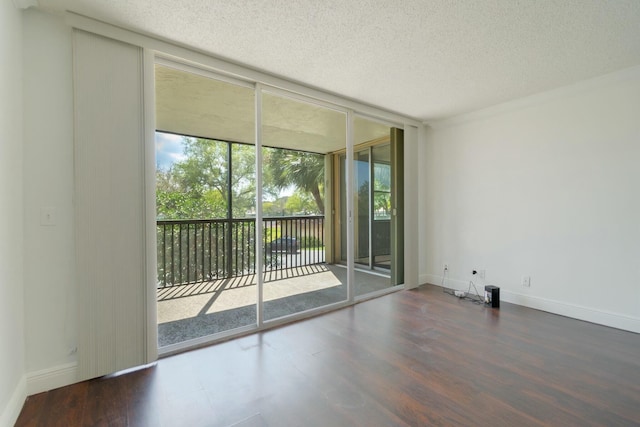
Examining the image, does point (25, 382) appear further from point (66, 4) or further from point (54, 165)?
point (66, 4)

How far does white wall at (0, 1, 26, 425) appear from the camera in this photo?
57.2 inches

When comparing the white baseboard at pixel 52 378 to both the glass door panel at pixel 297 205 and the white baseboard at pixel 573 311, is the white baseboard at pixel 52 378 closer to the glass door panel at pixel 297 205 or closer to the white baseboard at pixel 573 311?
the glass door panel at pixel 297 205

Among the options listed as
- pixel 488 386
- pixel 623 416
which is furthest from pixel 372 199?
pixel 623 416

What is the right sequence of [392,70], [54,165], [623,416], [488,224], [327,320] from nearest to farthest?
[623,416] < [54,165] < [392,70] < [327,320] < [488,224]

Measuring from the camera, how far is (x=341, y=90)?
10.00ft

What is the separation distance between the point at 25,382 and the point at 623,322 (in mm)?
4759

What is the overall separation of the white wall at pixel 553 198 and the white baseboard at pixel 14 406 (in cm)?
432

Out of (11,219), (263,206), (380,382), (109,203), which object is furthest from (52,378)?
(380,382)

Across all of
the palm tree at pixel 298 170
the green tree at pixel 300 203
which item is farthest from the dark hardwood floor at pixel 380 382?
the palm tree at pixel 298 170

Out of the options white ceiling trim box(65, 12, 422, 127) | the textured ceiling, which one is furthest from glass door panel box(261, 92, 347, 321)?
the textured ceiling

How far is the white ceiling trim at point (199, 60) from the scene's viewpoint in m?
1.89

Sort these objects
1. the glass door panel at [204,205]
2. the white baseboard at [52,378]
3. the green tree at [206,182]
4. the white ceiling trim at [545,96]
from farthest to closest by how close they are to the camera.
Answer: the green tree at [206,182], the glass door panel at [204,205], the white ceiling trim at [545,96], the white baseboard at [52,378]

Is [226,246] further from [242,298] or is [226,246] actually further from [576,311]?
[576,311]

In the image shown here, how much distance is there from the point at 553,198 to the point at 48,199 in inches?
177
